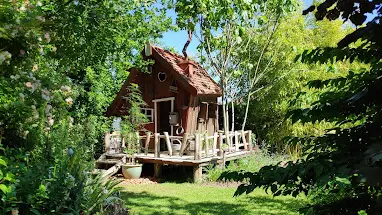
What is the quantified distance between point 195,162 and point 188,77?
3416 millimetres

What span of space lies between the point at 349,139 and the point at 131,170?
9.08m

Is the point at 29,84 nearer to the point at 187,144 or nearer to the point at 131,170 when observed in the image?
the point at 131,170

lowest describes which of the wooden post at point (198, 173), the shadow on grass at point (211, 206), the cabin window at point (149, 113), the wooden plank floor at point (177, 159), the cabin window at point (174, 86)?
the shadow on grass at point (211, 206)

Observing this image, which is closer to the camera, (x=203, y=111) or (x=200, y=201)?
(x=200, y=201)

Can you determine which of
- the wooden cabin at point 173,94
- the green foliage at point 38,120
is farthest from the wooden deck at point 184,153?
the green foliage at point 38,120

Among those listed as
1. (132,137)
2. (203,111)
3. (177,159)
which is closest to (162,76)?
(203,111)

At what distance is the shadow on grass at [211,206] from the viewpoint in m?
6.74

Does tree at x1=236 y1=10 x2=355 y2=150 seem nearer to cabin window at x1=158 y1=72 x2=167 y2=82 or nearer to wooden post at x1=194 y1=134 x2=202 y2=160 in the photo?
cabin window at x1=158 y1=72 x2=167 y2=82

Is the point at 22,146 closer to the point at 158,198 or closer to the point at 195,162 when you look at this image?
the point at 158,198

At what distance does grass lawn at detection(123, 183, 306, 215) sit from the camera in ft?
22.4

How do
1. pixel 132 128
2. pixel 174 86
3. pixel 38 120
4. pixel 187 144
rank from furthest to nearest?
pixel 174 86 < pixel 132 128 < pixel 187 144 < pixel 38 120

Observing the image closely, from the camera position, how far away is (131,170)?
10539mm

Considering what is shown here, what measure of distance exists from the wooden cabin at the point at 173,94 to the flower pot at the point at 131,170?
2652 millimetres

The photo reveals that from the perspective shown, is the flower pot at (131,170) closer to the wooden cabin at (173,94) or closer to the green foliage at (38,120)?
the wooden cabin at (173,94)
